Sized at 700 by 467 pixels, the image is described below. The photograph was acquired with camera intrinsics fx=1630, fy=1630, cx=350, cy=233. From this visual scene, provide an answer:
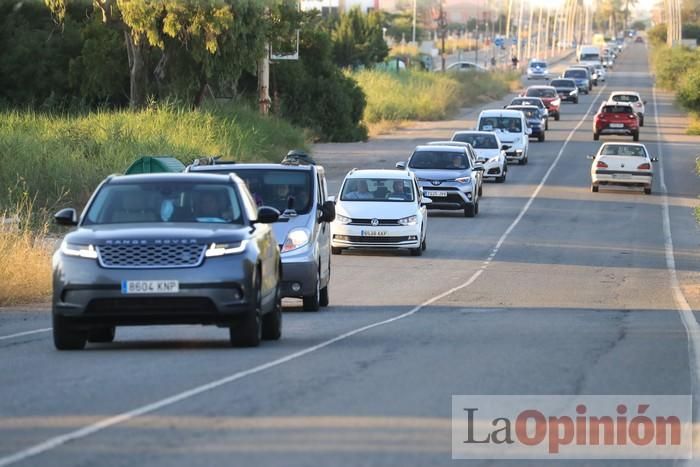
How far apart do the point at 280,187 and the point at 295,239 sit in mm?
987

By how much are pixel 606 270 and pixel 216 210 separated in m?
15.2

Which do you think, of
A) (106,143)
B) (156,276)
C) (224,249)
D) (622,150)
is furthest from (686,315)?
(622,150)

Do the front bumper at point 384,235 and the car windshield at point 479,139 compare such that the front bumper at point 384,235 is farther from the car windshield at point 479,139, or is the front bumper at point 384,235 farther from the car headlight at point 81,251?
the car windshield at point 479,139

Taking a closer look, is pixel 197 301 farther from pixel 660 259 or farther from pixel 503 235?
pixel 503 235

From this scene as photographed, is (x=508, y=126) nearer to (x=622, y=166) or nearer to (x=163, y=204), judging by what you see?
(x=622, y=166)

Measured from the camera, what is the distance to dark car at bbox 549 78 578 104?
10050cm

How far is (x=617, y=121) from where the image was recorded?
69250mm

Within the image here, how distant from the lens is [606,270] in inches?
1142

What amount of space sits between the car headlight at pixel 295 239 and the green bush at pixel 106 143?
35.6 ft

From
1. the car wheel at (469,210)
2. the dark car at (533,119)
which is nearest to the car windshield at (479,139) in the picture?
the car wheel at (469,210)

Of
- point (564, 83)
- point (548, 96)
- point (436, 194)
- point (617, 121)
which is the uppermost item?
point (436, 194)

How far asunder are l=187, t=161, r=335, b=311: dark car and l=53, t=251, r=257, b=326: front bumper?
5.76 metres

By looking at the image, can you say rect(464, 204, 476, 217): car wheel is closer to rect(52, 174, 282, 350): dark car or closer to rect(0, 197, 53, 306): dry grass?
rect(0, 197, 53, 306): dry grass

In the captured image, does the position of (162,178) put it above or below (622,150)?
above
